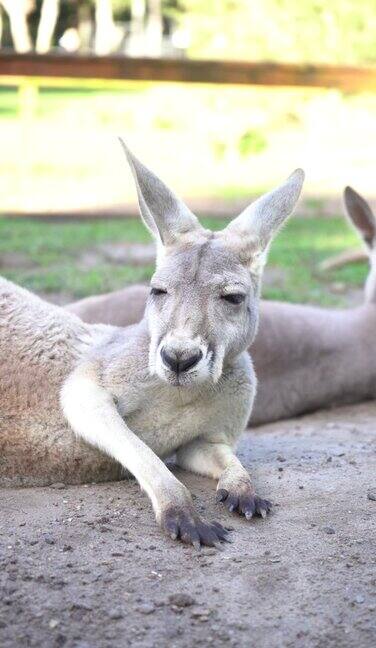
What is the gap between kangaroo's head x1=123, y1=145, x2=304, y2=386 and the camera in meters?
3.58

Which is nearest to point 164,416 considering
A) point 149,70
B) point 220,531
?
point 220,531

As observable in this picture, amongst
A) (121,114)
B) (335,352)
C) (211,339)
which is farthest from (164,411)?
(121,114)

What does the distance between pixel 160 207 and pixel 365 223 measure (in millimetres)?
3217

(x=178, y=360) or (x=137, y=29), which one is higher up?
(x=178, y=360)

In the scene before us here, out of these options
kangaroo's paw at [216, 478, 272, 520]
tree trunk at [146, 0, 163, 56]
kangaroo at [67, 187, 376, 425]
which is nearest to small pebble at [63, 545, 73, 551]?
kangaroo's paw at [216, 478, 272, 520]

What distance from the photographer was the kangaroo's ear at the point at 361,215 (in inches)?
271

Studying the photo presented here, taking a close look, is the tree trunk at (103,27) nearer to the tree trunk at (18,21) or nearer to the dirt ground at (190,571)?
the tree trunk at (18,21)

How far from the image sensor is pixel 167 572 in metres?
3.22

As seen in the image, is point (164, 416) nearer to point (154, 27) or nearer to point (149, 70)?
point (149, 70)

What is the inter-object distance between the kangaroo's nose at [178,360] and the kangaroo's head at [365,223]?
351 centimetres

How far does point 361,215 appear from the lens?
699 cm

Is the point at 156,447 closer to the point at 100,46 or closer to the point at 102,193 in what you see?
the point at 102,193

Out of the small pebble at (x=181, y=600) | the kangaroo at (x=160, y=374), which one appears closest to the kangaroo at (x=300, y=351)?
the kangaroo at (x=160, y=374)

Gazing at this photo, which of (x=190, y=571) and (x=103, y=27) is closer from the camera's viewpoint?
(x=190, y=571)
